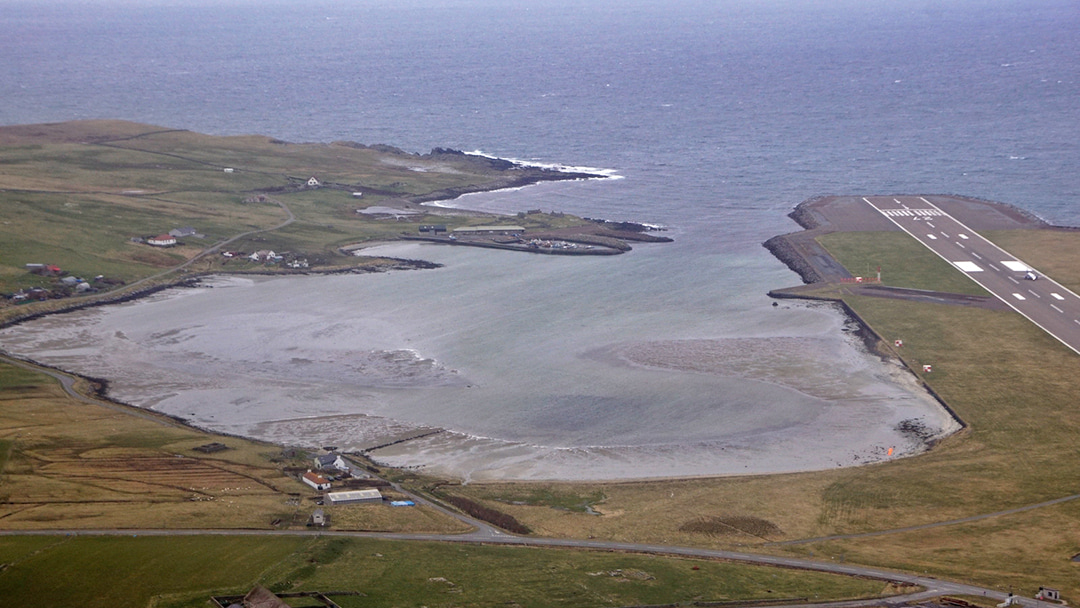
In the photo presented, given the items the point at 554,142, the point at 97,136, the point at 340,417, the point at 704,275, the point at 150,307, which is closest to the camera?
the point at 340,417

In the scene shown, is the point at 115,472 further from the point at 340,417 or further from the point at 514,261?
the point at 514,261

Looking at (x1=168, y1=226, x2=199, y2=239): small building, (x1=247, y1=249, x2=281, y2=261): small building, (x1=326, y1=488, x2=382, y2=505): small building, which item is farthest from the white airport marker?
(x1=168, y1=226, x2=199, y2=239): small building

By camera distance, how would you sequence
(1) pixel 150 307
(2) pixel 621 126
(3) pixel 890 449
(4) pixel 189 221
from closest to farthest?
(3) pixel 890 449 < (1) pixel 150 307 < (4) pixel 189 221 < (2) pixel 621 126

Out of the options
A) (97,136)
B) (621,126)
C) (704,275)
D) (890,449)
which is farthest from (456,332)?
(621,126)

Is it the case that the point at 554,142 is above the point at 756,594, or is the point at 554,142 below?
above

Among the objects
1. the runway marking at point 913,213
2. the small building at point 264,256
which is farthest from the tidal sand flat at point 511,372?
the runway marking at point 913,213

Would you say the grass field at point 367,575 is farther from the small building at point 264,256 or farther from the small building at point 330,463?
the small building at point 264,256
